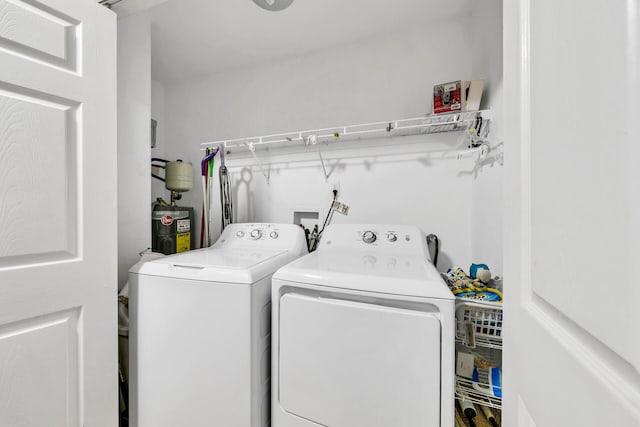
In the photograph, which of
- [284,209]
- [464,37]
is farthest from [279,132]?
[464,37]

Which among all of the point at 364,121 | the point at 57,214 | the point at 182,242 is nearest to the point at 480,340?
the point at 364,121

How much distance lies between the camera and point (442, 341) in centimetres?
86

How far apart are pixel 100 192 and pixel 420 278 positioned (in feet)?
4.54

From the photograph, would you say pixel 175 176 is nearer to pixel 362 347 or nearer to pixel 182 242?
pixel 182 242

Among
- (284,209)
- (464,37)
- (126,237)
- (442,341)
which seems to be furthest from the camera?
(284,209)

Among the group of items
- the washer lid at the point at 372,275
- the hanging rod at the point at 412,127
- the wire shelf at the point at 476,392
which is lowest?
the wire shelf at the point at 476,392

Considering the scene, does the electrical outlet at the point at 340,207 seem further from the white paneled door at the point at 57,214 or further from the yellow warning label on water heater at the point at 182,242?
the white paneled door at the point at 57,214

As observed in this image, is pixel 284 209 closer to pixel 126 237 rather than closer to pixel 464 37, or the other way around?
pixel 126 237

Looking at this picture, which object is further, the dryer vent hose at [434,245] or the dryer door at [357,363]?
the dryer vent hose at [434,245]

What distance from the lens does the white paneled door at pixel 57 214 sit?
811mm

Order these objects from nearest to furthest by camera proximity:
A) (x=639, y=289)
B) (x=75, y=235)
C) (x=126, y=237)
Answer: (x=639, y=289) < (x=75, y=235) < (x=126, y=237)

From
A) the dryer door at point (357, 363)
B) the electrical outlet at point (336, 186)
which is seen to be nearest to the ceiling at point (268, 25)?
the electrical outlet at point (336, 186)

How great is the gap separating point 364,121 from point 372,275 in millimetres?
1293

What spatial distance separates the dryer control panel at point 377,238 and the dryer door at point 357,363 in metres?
0.60
